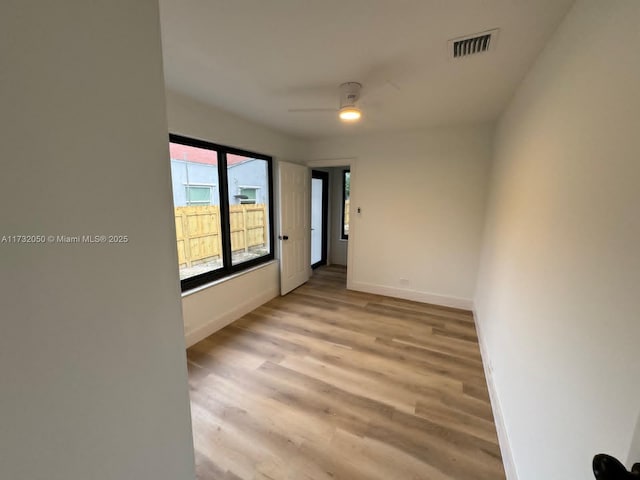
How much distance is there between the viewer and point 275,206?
3.74 m

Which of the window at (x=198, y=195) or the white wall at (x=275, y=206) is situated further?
the window at (x=198, y=195)

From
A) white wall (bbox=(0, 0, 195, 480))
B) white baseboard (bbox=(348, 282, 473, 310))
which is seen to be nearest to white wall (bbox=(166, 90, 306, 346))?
white baseboard (bbox=(348, 282, 473, 310))

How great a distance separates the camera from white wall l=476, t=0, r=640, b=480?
2.39 feet

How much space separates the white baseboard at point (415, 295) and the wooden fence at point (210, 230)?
1816mm

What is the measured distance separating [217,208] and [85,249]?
7.97 feet

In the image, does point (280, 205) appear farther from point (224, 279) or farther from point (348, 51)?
point (348, 51)

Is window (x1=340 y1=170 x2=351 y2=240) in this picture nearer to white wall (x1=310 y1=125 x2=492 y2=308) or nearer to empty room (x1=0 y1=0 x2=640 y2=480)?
white wall (x1=310 y1=125 x2=492 y2=308)

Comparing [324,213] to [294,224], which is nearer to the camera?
[294,224]

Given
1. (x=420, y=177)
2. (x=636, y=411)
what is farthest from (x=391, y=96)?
(x=636, y=411)

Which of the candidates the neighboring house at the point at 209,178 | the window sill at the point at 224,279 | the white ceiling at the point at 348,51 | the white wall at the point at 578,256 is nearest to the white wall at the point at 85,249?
the white ceiling at the point at 348,51

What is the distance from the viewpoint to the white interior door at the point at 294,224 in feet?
12.2

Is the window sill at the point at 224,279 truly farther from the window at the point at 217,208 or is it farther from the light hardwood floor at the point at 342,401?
the light hardwood floor at the point at 342,401

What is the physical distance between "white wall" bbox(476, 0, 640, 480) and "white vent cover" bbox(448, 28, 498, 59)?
0.30m

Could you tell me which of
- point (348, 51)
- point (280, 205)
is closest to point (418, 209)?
point (280, 205)
